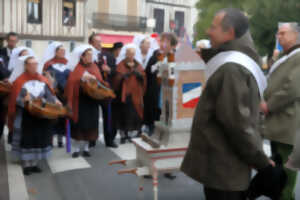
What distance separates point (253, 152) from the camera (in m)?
2.16

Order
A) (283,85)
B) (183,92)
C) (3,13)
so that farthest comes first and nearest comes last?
(3,13), (183,92), (283,85)

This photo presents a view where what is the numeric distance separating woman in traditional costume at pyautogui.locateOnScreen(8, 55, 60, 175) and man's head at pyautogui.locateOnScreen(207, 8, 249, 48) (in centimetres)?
331

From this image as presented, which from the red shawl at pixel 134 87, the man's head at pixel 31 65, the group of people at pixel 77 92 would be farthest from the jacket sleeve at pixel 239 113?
the red shawl at pixel 134 87

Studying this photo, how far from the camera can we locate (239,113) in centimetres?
212

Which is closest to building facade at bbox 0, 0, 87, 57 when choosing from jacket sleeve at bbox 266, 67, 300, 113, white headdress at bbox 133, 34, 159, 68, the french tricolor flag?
white headdress at bbox 133, 34, 159, 68

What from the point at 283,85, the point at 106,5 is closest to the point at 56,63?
the point at 283,85

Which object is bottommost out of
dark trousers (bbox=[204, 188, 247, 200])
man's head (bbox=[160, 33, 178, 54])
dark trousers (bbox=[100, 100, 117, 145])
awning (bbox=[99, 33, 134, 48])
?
dark trousers (bbox=[100, 100, 117, 145])

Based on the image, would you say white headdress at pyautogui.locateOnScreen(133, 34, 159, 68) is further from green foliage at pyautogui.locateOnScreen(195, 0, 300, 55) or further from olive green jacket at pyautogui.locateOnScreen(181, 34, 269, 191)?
green foliage at pyautogui.locateOnScreen(195, 0, 300, 55)

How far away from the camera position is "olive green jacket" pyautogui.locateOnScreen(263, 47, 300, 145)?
10.5 feet

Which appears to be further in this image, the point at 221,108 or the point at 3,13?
the point at 3,13

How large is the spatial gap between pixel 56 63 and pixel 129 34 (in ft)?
62.0

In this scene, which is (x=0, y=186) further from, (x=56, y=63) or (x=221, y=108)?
(x=221, y=108)

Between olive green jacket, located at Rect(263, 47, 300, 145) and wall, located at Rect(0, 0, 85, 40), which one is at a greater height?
wall, located at Rect(0, 0, 85, 40)

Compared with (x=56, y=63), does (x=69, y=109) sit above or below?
below
